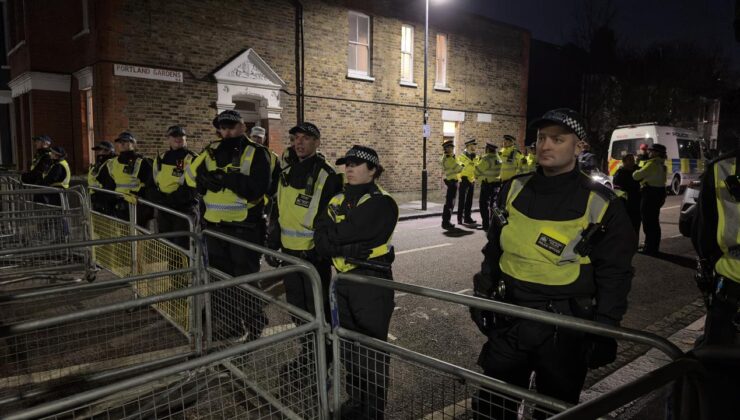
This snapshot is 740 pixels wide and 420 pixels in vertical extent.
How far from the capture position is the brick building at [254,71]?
455 inches

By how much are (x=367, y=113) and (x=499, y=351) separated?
14138 mm

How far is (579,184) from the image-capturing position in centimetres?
236

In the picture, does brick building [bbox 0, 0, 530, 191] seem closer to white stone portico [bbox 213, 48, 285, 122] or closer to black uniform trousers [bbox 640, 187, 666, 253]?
white stone portico [bbox 213, 48, 285, 122]

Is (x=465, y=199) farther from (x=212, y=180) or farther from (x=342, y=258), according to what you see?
(x=342, y=258)

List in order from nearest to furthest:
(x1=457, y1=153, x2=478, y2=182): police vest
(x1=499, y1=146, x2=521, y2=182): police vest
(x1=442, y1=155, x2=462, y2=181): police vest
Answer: (x1=499, y1=146, x2=521, y2=182): police vest < (x1=442, y1=155, x2=462, y2=181): police vest < (x1=457, y1=153, x2=478, y2=182): police vest

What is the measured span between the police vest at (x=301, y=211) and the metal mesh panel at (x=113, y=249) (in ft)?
8.11

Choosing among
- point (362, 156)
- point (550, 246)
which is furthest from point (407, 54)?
point (550, 246)

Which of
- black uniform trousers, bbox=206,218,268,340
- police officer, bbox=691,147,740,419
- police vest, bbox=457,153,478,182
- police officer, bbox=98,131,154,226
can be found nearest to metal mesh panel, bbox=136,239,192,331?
black uniform trousers, bbox=206,218,268,340

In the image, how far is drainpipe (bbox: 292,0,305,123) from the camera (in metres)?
14.1

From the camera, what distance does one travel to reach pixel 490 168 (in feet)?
37.8

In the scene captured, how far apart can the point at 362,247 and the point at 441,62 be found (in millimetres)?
16077

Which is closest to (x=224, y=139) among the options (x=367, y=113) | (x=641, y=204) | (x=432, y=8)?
(x=641, y=204)

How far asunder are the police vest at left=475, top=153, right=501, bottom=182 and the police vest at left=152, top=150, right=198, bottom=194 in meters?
7.39

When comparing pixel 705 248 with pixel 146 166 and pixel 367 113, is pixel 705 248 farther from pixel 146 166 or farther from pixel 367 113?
pixel 367 113
